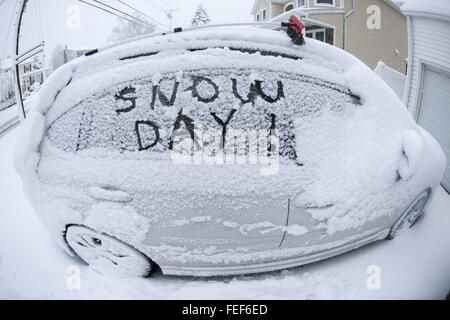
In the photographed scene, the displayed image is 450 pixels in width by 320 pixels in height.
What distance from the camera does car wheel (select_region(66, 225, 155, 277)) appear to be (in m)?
1.41

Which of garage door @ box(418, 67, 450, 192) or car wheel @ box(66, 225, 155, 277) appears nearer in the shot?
car wheel @ box(66, 225, 155, 277)

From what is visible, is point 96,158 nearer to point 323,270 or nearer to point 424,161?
point 323,270

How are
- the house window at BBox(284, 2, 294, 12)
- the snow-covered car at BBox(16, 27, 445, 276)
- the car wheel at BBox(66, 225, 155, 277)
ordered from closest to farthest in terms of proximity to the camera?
the snow-covered car at BBox(16, 27, 445, 276), the car wheel at BBox(66, 225, 155, 277), the house window at BBox(284, 2, 294, 12)

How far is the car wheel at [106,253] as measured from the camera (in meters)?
1.41

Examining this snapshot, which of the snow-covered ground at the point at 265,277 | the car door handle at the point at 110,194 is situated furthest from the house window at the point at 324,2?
the car door handle at the point at 110,194

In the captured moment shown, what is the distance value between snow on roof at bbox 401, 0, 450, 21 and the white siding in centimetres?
3

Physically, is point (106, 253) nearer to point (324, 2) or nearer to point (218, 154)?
point (218, 154)

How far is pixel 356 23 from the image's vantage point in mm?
1522

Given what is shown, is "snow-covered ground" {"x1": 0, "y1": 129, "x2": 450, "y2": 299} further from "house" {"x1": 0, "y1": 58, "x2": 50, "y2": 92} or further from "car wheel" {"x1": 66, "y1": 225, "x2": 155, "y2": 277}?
"house" {"x1": 0, "y1": 58, "x2": 50, "y2": 92}

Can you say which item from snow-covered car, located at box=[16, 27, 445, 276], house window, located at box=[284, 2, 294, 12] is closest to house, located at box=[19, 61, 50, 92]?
snow-covered car, located at box=[16, 27, 445, 276]

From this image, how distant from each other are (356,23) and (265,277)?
68.5 inches

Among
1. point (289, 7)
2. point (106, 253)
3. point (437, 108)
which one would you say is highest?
point (289, 7)

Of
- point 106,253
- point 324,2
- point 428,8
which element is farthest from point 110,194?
point 428,8
